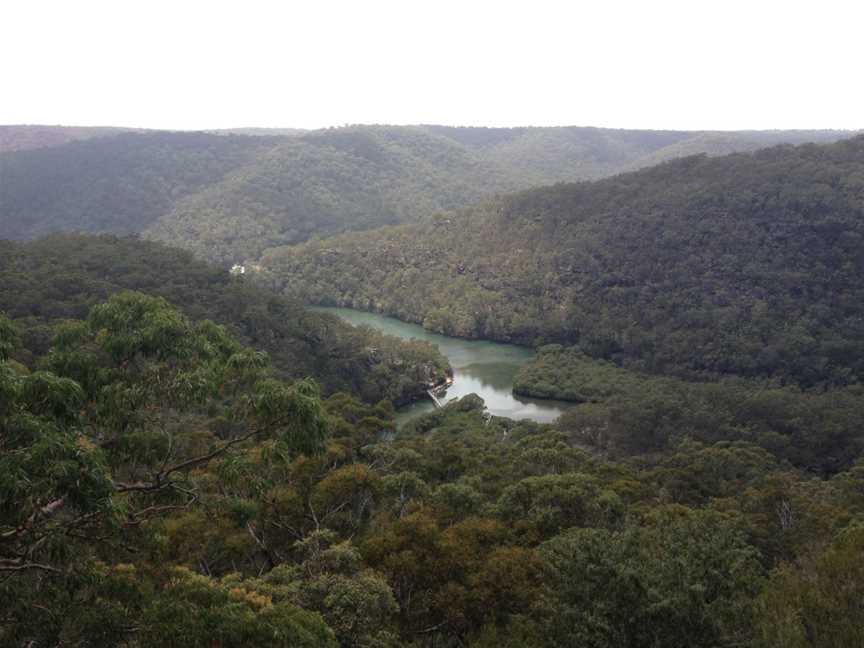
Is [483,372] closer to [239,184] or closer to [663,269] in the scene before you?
[663,269]

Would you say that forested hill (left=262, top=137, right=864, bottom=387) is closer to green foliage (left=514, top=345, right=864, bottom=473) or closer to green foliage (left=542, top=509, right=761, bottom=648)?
green foliage (left=514, top=345, right=864, bottom=473)

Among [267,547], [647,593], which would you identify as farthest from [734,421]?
[647,593]

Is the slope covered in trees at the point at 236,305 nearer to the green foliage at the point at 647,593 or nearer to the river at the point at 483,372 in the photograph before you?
the river at the point at 483,372

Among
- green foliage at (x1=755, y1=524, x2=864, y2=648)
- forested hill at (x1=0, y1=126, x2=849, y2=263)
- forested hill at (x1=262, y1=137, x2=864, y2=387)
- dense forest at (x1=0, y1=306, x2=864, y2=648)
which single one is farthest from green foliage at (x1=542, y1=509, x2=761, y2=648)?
forested hill at (x1=0, y1=126, x2=849, y2=263)

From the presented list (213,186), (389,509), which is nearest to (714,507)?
(389,509)

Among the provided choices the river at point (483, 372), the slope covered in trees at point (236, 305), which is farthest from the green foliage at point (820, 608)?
the river at point (483, 372)
